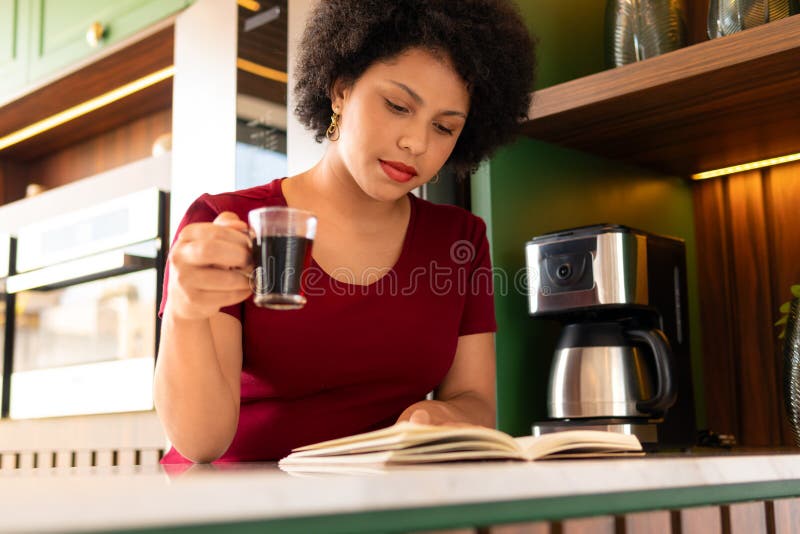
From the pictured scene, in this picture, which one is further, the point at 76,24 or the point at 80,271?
the point at 76,24

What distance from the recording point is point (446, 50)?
1.27 m

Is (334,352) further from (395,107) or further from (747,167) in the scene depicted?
(747,167)

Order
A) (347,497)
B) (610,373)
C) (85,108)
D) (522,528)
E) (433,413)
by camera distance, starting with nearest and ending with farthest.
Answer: (347,497)
(522,528)
(433,413)
(610,373)
(85,108)

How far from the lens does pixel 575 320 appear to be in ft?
5.41

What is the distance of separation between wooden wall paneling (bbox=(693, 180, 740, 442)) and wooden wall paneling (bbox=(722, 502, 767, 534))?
3.52ft

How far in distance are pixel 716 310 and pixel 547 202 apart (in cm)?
47

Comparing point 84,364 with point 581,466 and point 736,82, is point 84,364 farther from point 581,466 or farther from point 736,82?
point 581,466

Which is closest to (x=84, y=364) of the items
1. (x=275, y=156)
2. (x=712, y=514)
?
(x=275, y=156)

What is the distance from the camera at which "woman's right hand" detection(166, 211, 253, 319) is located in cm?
83

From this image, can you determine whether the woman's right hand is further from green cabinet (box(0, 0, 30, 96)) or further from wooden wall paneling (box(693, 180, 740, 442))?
green cabinet (box(0, 0, 30, 96))

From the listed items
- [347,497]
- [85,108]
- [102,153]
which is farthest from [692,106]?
[102,153]

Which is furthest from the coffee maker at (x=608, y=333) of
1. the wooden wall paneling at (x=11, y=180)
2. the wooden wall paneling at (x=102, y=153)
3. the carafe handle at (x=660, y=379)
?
the wooden wall paneling at (x=11, y=180)

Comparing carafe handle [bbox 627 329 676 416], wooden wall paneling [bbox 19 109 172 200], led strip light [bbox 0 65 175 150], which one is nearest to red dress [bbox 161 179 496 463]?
carafe handle [bbox 627 329 676 416]

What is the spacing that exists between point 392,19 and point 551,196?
2.07 feet
